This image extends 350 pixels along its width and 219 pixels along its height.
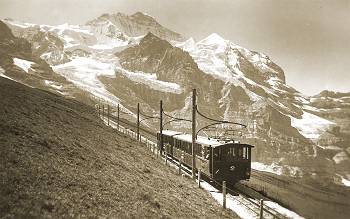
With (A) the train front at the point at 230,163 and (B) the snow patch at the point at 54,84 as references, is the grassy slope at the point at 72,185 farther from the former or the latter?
(B) the snow patch at the point at 54,84

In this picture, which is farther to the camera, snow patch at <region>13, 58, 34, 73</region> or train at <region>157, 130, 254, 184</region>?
snow patch at <region>13, 58, 34, 73</region>

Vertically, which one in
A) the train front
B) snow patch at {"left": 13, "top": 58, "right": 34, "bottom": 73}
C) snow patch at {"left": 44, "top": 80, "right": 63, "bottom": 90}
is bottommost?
the train front

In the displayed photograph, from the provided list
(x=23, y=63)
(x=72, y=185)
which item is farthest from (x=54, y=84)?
(x=72, y=185)

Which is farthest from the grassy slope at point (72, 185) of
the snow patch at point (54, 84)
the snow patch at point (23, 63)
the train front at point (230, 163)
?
the snow patch at point (23, 63)

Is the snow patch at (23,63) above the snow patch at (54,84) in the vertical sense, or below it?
above

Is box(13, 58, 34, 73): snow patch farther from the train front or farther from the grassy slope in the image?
the train front

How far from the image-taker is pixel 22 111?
26.2 metres

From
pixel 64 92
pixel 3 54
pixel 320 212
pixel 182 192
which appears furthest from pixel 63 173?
pixel 3 54

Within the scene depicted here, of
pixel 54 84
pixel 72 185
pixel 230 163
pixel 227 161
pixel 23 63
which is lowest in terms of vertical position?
pixel 230 163

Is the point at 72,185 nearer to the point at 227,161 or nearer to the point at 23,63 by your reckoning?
the point at 227,161

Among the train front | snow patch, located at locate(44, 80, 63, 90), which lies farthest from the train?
snow patch, located at locate(44, 80, 63, 90)

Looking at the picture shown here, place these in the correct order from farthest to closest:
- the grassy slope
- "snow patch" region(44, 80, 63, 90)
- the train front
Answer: "snow patch" region(44, 80, 63, 90) < the train front < the grassy slope

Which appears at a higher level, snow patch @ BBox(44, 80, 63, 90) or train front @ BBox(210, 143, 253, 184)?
snow patch @ BBox(44, 80, 63, 90)

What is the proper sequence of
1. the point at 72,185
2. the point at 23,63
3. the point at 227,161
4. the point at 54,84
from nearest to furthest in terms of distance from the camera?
the point at 72,185
the point at 227,161
the point at 54,84
the point at 23,63
